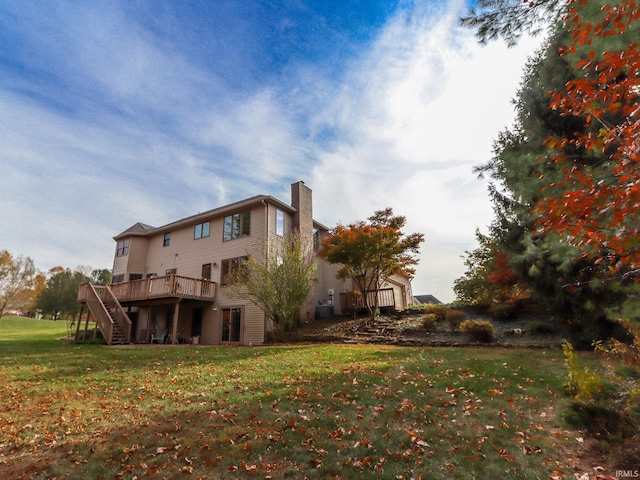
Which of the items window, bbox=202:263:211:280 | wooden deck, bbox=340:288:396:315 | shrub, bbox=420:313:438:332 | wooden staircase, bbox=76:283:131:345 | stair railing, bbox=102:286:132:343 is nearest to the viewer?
shrub, bbox=420:313:438:332

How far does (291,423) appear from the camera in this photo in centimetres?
441

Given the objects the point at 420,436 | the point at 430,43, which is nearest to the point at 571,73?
the point at 430,43

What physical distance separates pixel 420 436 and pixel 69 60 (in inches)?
542

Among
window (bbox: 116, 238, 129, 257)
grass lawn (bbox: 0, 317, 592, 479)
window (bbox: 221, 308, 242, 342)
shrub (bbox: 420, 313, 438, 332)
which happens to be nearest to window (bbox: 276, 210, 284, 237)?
window (bbox: 221, 308, 242, 342)

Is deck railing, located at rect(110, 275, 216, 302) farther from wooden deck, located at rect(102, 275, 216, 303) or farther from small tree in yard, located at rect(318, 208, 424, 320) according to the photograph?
small tree in yard, located at rect(318, 208, 424, 320)

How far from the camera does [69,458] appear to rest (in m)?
3.66

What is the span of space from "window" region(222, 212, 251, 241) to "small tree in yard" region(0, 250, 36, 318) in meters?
27.0

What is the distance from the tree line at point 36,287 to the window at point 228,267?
23.6 metres

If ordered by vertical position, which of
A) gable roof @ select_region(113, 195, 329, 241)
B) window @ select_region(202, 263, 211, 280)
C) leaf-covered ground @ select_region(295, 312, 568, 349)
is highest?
gable roof @ select_region(113, 195, 329, 241)

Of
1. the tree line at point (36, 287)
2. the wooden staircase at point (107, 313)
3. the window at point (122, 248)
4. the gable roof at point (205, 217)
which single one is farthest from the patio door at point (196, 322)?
the tree line at point (36, 287)

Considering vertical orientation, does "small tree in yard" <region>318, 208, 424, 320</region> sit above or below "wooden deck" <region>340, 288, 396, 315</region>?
above

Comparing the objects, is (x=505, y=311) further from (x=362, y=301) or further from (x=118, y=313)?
(x=118, y=313)

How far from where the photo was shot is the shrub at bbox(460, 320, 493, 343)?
38.7 ft

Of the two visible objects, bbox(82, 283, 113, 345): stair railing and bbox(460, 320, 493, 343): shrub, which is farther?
bbox(82, 283, 113, 345): stair railing
